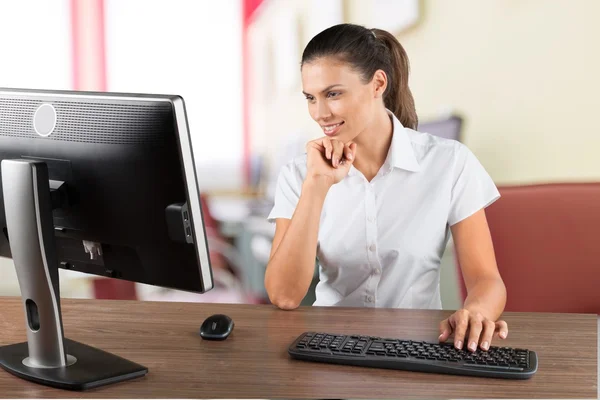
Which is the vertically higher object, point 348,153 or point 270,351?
point 348,153

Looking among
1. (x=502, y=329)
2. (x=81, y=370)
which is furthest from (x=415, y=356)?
(x=81, y=370)

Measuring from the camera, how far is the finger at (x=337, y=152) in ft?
6.27

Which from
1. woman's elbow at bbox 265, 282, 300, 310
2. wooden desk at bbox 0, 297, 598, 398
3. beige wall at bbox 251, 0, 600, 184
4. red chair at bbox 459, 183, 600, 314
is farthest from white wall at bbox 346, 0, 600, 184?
woman's elbow at bbox 265, 282, 300, 310

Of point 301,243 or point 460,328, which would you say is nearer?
point 460,328

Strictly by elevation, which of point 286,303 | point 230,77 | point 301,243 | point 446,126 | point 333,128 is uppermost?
point 230,77

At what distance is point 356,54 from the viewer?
2000mm

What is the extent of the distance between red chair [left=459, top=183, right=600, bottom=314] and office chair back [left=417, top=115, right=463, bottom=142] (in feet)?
3.95

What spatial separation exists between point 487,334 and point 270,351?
400 millimetres

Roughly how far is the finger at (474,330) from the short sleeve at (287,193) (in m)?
0.73

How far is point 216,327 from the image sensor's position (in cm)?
154

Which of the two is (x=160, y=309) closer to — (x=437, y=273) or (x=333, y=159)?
(x=333, y=159)

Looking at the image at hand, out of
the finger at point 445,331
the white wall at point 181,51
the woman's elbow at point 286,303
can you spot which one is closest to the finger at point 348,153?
the woman's elbow at point 286,303

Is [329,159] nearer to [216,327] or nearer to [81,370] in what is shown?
[216,327]

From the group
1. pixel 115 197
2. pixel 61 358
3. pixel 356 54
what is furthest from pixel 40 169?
pixel 356 54
